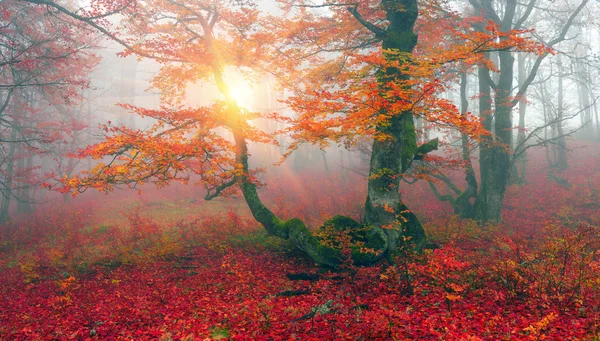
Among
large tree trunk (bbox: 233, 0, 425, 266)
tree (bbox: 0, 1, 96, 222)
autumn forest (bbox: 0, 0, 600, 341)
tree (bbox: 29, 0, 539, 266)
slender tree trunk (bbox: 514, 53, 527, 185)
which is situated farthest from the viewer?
slender tree trunk (bbox: 514, 53, 527, 185)

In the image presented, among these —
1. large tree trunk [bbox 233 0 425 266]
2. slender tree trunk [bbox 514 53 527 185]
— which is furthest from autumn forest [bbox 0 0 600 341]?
slender tree trunk [bbox 514 53 527 185]

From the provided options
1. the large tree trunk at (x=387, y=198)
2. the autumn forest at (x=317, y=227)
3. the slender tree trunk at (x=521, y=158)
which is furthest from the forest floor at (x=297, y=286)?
the slender tree trunk at (x=521, y=158)

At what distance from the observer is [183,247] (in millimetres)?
11852

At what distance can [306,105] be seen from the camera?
7992 mm

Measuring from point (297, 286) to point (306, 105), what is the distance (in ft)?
14.7

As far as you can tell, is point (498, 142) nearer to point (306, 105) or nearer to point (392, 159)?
point (392, 159)

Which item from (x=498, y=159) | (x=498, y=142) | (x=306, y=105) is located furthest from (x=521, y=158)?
(x=306, y=105)

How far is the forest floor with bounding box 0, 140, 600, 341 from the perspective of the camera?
5.40m

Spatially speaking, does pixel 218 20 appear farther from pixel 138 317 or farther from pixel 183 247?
pixel 138 317

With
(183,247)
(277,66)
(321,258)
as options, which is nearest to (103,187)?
(183,247)

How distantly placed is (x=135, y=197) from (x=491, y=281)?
23652 millimetres

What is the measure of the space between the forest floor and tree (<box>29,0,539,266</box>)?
110cm

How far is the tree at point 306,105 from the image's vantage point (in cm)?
761

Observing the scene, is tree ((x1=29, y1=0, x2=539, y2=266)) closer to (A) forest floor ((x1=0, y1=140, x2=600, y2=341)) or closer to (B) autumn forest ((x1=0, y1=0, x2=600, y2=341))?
(B) autumn forest ((x1=0, y1=0, x2=600, y2=341))
